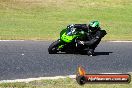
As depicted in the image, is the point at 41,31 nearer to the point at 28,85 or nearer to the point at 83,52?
the point at 83,52

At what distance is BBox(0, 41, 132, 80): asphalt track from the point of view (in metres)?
13.9

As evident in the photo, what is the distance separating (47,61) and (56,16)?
15624 mm

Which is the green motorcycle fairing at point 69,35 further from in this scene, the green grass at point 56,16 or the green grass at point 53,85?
the green grass at point 53,85

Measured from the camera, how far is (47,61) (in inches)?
616

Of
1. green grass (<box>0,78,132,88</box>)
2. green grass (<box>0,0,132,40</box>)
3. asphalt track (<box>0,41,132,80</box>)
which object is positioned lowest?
green grass (<box>0,0,132,40</box>)

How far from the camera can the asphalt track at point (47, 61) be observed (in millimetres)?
13938

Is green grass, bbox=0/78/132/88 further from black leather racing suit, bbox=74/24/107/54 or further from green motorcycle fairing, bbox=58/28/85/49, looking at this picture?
black leather racing suit, bbox=74/24/107/54

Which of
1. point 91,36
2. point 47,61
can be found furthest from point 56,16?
point 47,61

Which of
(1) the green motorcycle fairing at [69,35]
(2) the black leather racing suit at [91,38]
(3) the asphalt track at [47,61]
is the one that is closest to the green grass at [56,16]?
(3) the asphalt track at [47,61]

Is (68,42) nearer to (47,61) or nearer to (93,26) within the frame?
(93,26)

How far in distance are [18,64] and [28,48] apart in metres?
3.31

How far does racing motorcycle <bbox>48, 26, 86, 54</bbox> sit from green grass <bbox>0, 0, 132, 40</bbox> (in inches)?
148

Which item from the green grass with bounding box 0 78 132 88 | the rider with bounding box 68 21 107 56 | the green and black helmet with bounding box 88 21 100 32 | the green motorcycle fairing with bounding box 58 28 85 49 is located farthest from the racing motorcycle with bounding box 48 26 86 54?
the green grass with bounding box 0 78 132 88

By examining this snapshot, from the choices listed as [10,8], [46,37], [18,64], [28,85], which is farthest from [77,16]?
[28,85]
